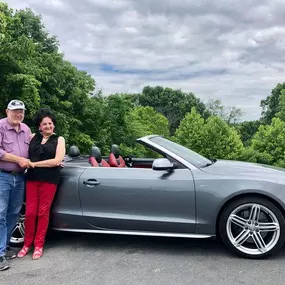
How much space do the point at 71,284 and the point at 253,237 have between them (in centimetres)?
190

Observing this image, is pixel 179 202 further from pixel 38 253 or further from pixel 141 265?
pixel 38 253

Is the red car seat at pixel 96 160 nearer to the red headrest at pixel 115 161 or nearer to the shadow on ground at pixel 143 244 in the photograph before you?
the red headrest at pixel 115 161

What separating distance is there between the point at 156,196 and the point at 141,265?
2.38 ft

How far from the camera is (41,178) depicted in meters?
3.98

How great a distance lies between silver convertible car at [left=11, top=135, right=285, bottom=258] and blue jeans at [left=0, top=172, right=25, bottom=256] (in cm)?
41

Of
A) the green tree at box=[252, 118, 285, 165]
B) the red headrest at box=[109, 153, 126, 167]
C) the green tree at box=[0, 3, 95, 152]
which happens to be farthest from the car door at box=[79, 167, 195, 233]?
the green tree at box=[252, 118, 285, 165]

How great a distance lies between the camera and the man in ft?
12.6

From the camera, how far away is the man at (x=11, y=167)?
3828 millimetres

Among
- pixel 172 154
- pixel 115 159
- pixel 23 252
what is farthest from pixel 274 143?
pixel 23 252

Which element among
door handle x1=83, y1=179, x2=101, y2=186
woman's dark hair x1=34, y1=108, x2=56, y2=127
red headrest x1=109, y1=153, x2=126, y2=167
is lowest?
door handle x1=83, y1=179, x2=101, y2=186

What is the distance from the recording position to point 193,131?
30.4 meters

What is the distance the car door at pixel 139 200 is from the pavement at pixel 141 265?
307 millimetres

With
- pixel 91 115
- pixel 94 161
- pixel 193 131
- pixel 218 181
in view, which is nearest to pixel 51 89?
pixel 91 115

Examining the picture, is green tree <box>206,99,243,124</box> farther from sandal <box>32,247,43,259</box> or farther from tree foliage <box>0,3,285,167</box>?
sandal <box>32,247,43,259</box>
